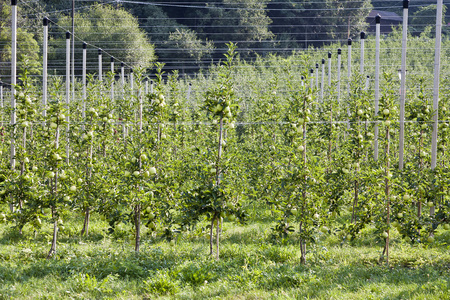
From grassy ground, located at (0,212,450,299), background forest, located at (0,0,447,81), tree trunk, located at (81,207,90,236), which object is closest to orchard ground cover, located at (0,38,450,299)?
grassy ground, located at (0,212,450,299)

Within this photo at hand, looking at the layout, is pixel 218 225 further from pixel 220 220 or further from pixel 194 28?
pixel 194 28

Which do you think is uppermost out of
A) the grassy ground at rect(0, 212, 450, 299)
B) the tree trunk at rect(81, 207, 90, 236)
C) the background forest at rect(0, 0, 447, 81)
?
the background forest at rect(0, 0, 447, 81)

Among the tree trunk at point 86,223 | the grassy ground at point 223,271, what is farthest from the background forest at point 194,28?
the grassy ground at point 223,271

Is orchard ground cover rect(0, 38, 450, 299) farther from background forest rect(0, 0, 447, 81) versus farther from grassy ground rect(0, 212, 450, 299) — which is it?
background forest rect(0, 0, 447, 81)

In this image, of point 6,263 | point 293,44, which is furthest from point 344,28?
point 6,263

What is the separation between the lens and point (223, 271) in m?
4.19

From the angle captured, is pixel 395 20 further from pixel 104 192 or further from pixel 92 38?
pixel 104 192

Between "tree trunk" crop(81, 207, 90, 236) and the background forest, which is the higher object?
the background forest

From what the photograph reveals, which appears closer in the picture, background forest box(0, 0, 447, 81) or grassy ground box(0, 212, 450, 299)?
grassy ground box(0, 212, 450, 299)

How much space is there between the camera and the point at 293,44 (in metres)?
25.6

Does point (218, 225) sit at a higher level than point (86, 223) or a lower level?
higher

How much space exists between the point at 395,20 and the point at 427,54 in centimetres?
1150

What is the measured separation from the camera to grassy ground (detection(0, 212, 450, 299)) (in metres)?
3.64

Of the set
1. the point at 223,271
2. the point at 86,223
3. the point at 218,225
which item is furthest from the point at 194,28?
the point at 223,271
